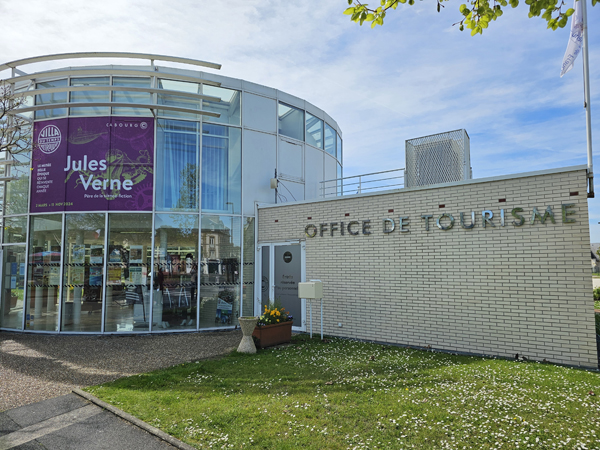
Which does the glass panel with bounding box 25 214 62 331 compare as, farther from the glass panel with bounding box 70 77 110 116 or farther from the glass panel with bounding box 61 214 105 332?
the glass panel with bounding box 70 77 110 116

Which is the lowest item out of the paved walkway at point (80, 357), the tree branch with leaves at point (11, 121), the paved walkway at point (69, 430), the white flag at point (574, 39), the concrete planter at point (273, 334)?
the paved walkway at point (69, 430)

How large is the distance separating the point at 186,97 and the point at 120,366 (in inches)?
281

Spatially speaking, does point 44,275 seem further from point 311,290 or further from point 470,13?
point 470,13

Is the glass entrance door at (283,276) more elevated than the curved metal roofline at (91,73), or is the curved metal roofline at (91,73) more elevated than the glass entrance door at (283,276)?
the curved metal roofline at (91,73)

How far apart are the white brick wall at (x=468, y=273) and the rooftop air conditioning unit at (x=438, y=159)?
4.97 ft

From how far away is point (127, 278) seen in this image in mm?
10367

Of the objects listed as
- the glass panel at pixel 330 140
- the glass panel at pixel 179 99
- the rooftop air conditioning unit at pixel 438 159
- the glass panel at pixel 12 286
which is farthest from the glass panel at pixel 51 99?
the rooftop air conditioning unit at pixel 438 159

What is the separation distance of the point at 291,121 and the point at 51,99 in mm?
6874

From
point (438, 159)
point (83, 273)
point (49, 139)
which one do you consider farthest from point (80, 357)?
point (438, 159)

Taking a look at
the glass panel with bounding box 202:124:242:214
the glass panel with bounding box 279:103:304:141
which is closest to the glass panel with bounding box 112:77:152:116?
the glass panel with bounding box 202:124:242:214

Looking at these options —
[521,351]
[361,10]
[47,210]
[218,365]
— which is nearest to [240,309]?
[218,365]

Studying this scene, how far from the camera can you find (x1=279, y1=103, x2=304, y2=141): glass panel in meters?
12.7

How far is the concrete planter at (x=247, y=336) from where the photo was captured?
26.6ft

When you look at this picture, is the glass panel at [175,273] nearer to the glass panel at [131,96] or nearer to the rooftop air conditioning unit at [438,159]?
the glass panel at [131,96]
